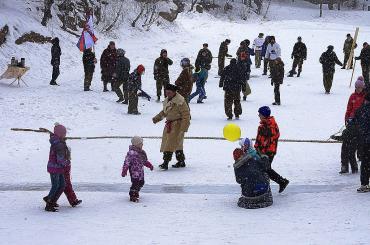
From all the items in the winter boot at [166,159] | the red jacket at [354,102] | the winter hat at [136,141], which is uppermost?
the red jacket at [354,102]

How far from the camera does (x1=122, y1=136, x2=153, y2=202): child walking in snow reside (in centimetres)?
782

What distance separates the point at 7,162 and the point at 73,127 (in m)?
3.29

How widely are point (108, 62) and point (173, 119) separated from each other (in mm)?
8439

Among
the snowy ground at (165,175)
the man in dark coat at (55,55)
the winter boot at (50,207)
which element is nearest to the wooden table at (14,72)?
the snowy ground at (165,175)

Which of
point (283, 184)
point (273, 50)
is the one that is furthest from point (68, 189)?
point (273, 50)

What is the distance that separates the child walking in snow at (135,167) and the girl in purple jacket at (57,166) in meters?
0.89

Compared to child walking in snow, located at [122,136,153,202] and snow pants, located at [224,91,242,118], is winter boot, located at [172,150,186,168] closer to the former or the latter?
child walking in snow, located at [122,136,153,202]

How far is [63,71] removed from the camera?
830 inches

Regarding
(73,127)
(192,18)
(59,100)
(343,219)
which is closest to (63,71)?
(59,100)

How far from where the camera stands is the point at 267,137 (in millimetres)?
8078

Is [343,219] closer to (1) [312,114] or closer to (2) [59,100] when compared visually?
(1) [312,114]

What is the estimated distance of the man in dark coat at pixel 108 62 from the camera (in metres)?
17.6

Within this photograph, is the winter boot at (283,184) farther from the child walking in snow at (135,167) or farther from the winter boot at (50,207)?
the winter boot at (50,207)

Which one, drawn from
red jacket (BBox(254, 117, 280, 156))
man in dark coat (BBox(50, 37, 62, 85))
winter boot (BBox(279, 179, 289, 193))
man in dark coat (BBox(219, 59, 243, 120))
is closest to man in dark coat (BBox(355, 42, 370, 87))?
man in dark coat (BBox(219, 59, 243, 120))
